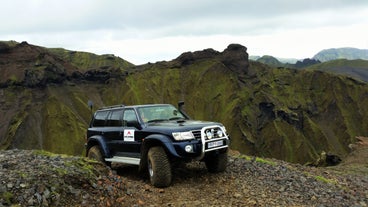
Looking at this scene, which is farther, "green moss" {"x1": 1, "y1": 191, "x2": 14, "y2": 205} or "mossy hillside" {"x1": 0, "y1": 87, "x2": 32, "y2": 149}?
"mossy hillside" {"x1": 0, "y1": 87, "x2": 32, "y2": 149}

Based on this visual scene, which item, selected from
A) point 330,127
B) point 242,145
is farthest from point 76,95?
point 330,127

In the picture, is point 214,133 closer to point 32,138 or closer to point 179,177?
point 179,177

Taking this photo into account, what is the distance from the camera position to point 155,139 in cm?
1115

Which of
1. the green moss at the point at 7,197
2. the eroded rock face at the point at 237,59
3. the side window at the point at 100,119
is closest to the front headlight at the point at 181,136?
the side window at the point at 100,119

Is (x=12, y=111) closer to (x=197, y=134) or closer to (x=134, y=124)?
(x=134, y=124)

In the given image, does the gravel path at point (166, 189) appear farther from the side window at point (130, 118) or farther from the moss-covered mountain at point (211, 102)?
the moss-covered mountain at point (211, 102)

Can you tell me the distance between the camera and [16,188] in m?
7.86

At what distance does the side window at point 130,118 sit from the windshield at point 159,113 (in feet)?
0.73

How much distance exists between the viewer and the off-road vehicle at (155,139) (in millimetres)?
10820

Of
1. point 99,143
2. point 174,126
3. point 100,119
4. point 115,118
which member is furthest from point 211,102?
point 174,126

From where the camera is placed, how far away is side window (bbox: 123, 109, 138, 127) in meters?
12.4

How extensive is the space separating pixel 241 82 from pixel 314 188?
179016 millimetres

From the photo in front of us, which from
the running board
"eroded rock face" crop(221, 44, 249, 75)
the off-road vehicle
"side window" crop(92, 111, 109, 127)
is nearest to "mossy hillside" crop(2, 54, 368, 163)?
"eroded rock face" crop(221, 44, 249, 75)

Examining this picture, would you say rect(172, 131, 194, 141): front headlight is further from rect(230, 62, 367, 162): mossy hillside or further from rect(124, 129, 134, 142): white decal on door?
rect(230, 62, 367, 162): mossy hillside
